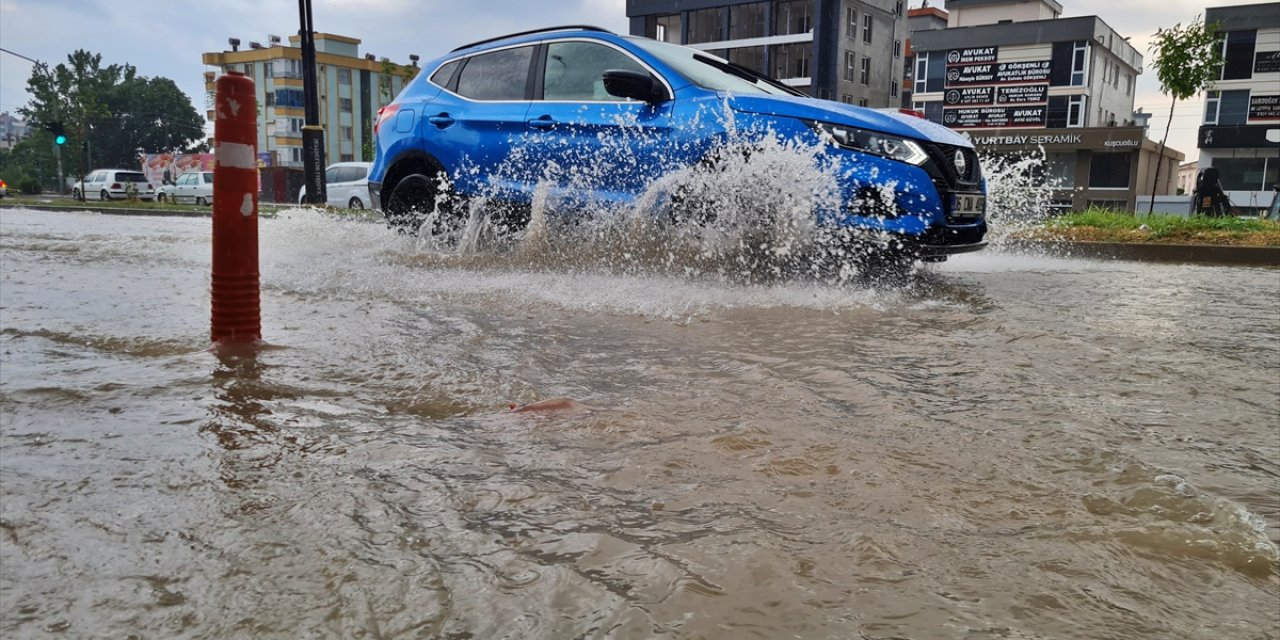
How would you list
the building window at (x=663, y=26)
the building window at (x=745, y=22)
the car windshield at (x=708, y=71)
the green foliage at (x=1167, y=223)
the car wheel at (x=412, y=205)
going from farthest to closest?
the building window at (x=663, y=26) < the building window at (x=745, y=22) < the green foliage at (x=1167, y=223) < the car wheel at (x=412, y=205) < the car windshield at (x=708, y=71)

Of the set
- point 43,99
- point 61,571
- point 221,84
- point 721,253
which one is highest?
point 43,99

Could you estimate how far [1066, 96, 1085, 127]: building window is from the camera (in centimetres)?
4584

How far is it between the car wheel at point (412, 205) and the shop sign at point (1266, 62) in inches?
1967

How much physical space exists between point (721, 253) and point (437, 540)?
12.6ft

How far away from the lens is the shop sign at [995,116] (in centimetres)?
4694

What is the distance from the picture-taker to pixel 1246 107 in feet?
141

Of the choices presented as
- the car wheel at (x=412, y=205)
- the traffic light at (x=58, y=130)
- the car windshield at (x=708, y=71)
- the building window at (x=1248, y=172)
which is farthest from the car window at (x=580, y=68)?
the building window at (x=1248, y=172)

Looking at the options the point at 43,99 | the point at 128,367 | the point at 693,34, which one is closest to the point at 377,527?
the point at 128,367

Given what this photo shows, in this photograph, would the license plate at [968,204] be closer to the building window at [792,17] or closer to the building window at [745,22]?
the building window at [792,17]

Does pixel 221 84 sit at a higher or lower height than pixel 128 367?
higher

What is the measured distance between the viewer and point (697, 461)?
1.97m

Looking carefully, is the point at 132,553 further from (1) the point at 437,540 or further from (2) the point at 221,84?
(2) the point at 221,84

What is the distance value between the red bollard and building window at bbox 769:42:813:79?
48.5 meters

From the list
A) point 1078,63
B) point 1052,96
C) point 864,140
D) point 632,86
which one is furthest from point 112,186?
point 1078,63
